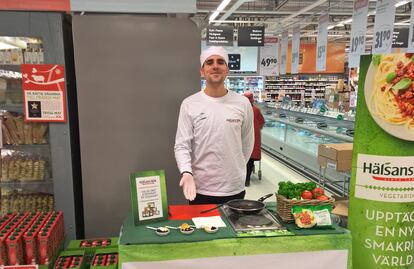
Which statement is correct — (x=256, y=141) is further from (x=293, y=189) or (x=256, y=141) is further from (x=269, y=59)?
(x=269, y=59)

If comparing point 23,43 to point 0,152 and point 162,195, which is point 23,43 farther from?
point 162,195

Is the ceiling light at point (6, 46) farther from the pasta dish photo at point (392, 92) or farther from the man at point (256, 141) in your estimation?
the man at point (256, 141)

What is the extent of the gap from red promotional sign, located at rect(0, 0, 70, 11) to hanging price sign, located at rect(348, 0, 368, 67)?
21.8 feet

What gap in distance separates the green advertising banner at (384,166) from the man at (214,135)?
31.9 inches

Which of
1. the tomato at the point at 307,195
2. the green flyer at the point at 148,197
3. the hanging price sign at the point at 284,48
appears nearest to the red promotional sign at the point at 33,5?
the green flyer at the point at 148,197

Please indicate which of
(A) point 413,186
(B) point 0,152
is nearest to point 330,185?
(A) point 413,186

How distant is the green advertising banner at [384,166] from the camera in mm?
2023

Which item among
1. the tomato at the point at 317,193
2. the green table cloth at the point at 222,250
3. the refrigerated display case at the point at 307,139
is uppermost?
the tomato at the point at 317,193

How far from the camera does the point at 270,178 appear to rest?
23.7 ft

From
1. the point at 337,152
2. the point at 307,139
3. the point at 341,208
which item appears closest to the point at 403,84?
the point at 341,208

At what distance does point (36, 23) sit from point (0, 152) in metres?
1.18

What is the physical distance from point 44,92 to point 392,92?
261 cm

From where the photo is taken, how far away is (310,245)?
1.87 metres

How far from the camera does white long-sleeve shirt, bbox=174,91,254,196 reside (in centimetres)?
249
